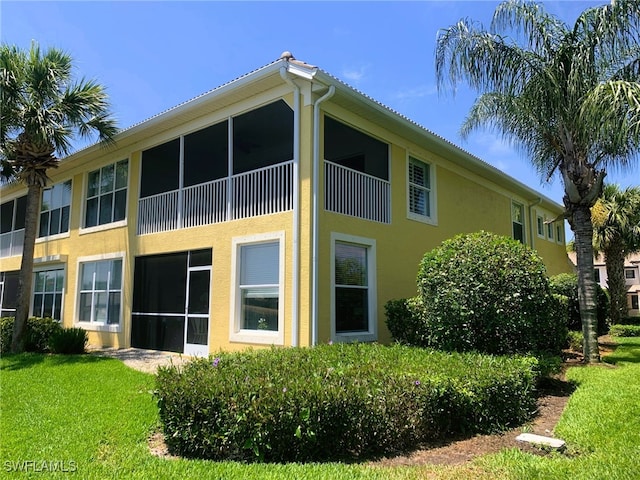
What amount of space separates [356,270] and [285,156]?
400cm

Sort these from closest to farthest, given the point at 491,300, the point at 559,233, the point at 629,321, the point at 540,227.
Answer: the point at 491,300, the point at 540,227, the point at 629,321, the point at 559,233

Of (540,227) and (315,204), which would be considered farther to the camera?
(540,227)

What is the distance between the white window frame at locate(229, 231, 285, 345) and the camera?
962 centimetres

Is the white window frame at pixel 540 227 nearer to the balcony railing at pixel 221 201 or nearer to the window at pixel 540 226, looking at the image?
the window at pixel 540 226

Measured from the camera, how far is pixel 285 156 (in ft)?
41.7

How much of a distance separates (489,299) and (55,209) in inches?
644

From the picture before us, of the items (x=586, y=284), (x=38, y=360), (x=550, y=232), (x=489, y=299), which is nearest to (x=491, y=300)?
(x=489, y=299)

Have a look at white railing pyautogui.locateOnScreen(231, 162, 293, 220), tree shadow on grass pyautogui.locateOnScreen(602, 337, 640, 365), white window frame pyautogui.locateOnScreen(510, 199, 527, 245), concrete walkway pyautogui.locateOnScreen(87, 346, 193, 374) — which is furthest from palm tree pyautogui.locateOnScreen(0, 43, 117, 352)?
white window frame pyautogui.locateOnScreen(510, 199, 527, 245)

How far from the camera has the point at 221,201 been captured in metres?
11.4

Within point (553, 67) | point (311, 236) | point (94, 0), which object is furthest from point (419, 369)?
point (94, 0)

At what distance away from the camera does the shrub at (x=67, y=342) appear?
39.9ft

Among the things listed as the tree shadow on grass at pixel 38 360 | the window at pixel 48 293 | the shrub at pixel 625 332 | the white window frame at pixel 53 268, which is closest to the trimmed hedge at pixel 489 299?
the tree shadow on grass at pixel 38 360

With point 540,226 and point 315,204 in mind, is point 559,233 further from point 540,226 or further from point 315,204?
point 315,204

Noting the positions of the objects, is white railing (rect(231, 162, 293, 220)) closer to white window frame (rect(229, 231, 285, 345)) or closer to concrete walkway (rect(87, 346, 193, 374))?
white window frame (rect(229, 231, 285, 345))
